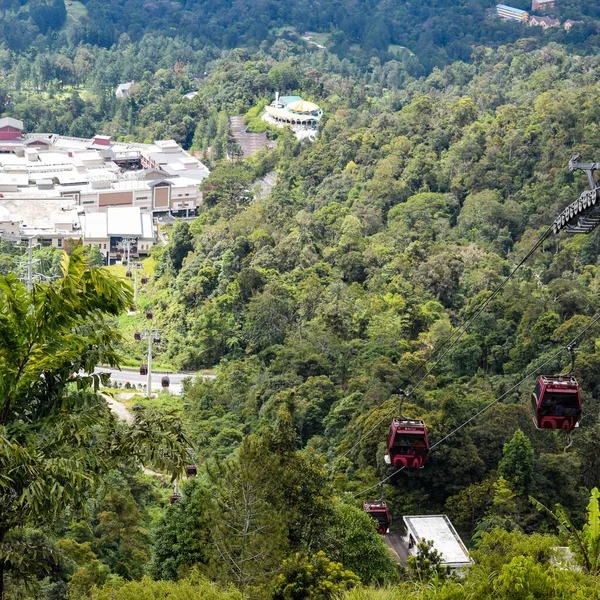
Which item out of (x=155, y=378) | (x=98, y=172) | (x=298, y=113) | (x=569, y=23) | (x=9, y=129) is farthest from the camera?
(x=569, y=23)

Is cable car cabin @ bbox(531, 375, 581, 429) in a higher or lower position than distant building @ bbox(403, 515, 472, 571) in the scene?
higher

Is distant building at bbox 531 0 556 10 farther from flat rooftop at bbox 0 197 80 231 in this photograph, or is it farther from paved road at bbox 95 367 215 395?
paved road at bbox 95 367 215 395

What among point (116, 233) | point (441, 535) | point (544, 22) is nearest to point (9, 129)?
point (116, 233)

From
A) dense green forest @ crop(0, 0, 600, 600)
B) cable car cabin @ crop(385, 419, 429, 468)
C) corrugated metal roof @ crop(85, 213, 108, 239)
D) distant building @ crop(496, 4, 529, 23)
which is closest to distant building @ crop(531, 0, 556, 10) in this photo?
distant building @ crop(496, 4, 529, 23)

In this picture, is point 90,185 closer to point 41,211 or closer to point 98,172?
point 98,172

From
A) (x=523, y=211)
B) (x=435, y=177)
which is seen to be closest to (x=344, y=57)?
(x=435, y=177)

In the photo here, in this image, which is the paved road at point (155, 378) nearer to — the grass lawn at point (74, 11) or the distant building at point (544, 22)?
the distant building at point (544, 22)
